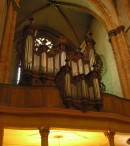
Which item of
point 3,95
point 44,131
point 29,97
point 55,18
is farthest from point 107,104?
point 55,18

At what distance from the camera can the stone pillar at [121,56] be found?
1130 cm

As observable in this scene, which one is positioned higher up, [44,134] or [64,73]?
[64,73]

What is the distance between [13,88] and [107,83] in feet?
21.8

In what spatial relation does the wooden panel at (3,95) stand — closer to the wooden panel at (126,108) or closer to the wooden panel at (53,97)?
the wooden panel at (53,97)

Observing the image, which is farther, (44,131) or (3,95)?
(3,95)

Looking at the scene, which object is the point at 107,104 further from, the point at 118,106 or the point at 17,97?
the point at 17,97

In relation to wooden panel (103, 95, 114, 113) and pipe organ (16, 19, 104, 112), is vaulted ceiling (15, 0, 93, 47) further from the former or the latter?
wooden panel (103, 95, 114, 113)

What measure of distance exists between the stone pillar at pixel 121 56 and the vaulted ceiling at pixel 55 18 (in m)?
3.82

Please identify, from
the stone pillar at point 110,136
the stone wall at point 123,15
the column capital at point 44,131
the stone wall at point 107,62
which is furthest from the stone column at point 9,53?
the stone wall at point 107,62

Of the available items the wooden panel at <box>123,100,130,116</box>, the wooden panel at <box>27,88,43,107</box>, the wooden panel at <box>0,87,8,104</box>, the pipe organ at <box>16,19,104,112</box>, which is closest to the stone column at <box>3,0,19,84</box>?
the pipe organ at <box>16,19,104,112</box>

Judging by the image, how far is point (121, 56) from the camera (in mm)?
11961

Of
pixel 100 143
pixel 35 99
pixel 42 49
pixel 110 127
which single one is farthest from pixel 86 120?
pixel 42 49

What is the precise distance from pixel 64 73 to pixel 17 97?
5.81 ft

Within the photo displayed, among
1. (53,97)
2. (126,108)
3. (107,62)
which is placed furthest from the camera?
(107,62)
